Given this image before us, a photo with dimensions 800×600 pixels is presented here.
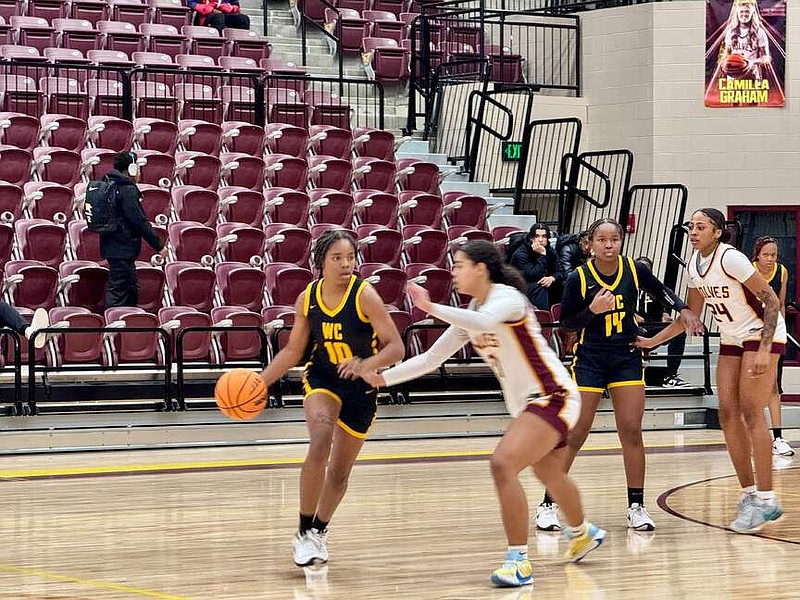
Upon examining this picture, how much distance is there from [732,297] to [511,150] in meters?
10.8

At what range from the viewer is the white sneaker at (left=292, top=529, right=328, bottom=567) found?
695 centimetres

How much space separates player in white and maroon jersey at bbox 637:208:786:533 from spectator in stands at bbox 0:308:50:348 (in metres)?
5.91

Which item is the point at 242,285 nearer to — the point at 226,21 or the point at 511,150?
the point at 511,150

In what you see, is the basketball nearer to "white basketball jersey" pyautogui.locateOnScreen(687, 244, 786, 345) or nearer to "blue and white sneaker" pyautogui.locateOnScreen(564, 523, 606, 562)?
"white basketball jersey" pyautogui.locateOnScreen(687, 244, 786, 345)

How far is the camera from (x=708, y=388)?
14891 mm

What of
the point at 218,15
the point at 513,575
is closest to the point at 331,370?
the point at 513,575

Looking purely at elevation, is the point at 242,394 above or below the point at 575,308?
below

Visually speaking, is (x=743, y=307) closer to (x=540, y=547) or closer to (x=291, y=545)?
(x=540, y=547)

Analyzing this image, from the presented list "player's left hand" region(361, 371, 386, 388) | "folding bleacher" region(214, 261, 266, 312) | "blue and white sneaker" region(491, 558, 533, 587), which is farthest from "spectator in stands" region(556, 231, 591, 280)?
"blue and white sneaker" region(491, 558, 533, 587)

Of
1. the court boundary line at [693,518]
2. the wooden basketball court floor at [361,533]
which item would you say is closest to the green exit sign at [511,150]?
the wooden basketball court floor at [361,533]

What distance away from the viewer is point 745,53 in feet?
60.6

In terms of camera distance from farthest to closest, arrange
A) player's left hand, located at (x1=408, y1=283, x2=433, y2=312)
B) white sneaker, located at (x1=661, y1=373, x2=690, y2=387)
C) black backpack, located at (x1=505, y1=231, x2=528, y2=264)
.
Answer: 1. white sneaker, located at (x1=661, y1=373, x2=690, y2=387)
2. black backpack, located at (x1=505, y1=231, x2=528, y2=264)
3. player's left hand, located at (x1=408, y1=283, x2=433, y2=312)

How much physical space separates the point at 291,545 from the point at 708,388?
8.24 m

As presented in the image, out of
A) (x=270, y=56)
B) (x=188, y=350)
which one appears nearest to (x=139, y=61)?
(x=270, y=56)
